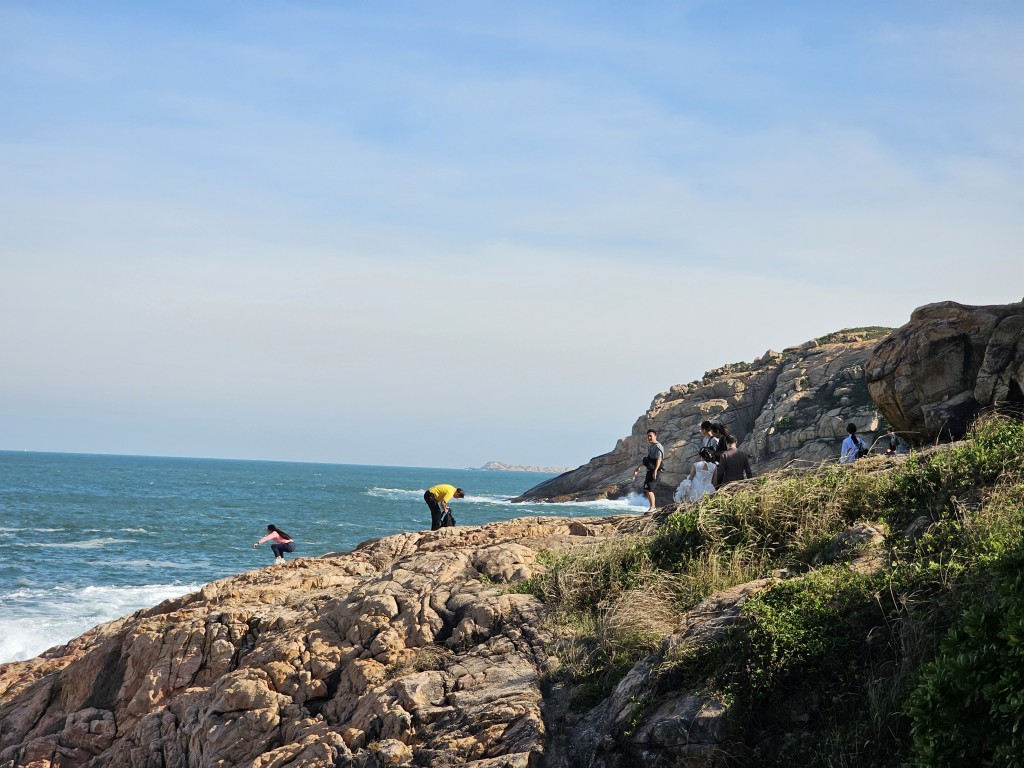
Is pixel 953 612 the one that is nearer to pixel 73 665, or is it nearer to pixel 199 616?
pixel 199 616

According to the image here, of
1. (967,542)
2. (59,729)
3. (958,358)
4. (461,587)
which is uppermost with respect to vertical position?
(958,358)

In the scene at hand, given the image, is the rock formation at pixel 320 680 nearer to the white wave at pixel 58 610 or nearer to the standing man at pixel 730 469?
the standing man at pixel 730 469

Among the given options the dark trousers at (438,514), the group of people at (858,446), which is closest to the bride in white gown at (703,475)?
the group of people at (858,446)

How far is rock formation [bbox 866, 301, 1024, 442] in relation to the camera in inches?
520

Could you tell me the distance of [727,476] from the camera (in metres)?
13.4

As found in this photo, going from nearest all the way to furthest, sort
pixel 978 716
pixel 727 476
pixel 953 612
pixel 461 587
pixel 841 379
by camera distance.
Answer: pixel 978 716, pixel 953 612, pixel 461 587, pixel 727 476, pixel 841 379

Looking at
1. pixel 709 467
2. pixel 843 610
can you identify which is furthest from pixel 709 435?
pixel 843 610

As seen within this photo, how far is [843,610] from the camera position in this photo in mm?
7055

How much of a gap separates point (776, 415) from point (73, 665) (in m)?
46.8

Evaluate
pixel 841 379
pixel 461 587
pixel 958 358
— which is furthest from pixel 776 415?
pixel 461 587

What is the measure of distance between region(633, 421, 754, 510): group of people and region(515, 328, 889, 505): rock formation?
30.3 metres

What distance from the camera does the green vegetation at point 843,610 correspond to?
5359 millimetres

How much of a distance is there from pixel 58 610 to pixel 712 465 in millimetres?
18383

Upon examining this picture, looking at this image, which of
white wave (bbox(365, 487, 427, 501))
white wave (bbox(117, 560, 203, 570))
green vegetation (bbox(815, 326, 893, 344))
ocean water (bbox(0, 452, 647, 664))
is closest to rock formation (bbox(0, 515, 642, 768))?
ocean water (bbox(0, 452, 647, 664))
